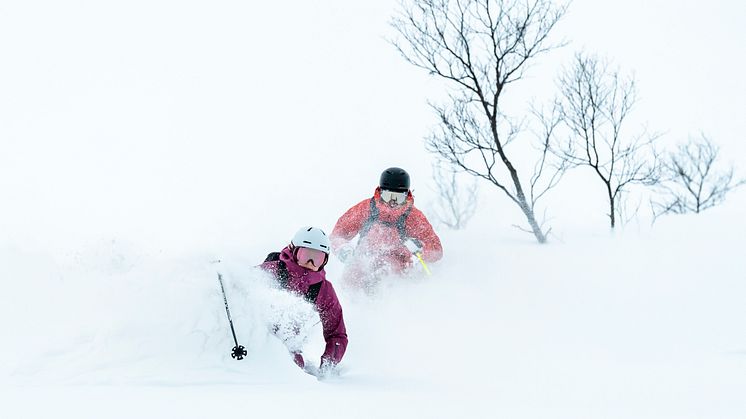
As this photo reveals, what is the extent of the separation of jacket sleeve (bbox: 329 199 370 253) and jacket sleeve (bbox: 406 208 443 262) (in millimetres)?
648

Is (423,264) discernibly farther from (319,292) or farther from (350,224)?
(319,292)

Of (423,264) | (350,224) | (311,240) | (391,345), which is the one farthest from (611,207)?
(311,240)

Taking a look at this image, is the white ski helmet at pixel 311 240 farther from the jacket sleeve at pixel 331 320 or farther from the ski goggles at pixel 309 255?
the jacket sleeve at pixel 331 320

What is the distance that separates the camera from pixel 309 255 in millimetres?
4426

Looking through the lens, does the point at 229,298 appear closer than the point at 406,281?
Yes

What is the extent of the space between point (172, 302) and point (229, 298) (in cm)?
40

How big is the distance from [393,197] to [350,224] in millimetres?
740

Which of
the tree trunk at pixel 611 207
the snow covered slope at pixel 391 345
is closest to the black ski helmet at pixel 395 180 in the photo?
the snow covered slope at pixel 391 345

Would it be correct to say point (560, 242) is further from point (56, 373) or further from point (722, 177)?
point (722, 177)

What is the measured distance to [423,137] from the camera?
10.5 meters

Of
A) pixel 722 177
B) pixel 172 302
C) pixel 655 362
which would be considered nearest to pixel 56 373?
pixel 172 302

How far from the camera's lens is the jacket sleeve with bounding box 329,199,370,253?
7191mm

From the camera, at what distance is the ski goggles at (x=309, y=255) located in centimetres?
441

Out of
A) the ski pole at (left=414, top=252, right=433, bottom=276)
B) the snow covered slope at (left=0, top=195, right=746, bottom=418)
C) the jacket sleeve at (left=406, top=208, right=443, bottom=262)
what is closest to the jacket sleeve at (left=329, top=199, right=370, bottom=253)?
the jacket sleeve at (left=406, top=208, right=443, bottom=262)
